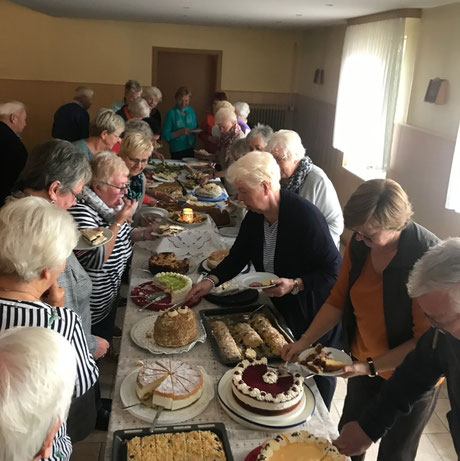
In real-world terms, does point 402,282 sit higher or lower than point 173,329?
higher

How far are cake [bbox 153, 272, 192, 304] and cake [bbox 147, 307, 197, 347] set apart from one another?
309mm

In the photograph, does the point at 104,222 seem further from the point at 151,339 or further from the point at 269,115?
the point at 269,115

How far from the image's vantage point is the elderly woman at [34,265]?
123cm

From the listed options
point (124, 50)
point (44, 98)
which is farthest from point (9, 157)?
point (124, 50)

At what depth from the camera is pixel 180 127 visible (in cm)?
618

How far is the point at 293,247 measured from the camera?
2078mm

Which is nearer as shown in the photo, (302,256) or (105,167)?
(302,256)

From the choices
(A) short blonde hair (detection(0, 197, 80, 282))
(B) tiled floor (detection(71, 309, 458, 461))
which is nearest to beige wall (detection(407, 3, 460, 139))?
(B) tiled floor (detection(71, 309, 458, 461))

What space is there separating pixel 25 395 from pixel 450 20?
4208 millimetres

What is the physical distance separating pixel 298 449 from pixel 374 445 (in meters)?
1.49

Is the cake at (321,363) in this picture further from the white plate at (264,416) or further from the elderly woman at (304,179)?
the elderly woman at (304,179)

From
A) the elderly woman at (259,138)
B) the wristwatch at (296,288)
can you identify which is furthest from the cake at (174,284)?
the elderly woman at (259,138)

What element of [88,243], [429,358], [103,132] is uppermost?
[103,132]

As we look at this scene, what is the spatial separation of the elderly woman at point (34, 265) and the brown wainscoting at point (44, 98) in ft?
23.5
